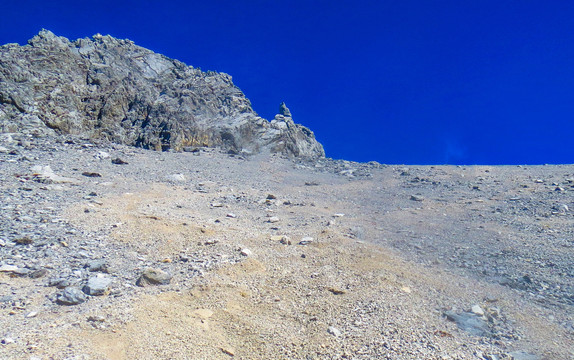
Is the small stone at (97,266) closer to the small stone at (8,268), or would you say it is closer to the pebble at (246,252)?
the small stone at (8,268)

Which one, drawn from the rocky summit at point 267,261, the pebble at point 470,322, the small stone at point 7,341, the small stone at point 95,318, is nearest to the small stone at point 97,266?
the rocky summit at point 267,261

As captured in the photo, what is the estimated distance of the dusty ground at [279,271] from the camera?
13.6 feet

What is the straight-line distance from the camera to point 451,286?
5930 mm

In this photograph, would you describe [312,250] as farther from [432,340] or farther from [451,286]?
[432,340]

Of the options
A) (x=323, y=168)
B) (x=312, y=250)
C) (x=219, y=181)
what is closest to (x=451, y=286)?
(x=312, y=250)

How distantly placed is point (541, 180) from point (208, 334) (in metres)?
14.8

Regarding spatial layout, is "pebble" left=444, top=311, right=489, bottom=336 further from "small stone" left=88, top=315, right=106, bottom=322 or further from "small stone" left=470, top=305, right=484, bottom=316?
"small stone" left=88, top=315, right=106, bottom=322

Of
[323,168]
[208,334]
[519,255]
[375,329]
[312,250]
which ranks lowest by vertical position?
[208,334]

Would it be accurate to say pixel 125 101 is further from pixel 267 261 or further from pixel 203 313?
pixel 203 313

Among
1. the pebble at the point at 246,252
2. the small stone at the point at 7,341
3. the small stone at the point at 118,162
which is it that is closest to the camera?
the small stone at the point at 7,341

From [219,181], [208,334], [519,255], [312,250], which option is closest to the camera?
[208,334]

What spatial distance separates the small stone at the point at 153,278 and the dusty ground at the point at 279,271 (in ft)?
0.49

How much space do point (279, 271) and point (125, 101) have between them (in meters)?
17.5

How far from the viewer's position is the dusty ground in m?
4.13
